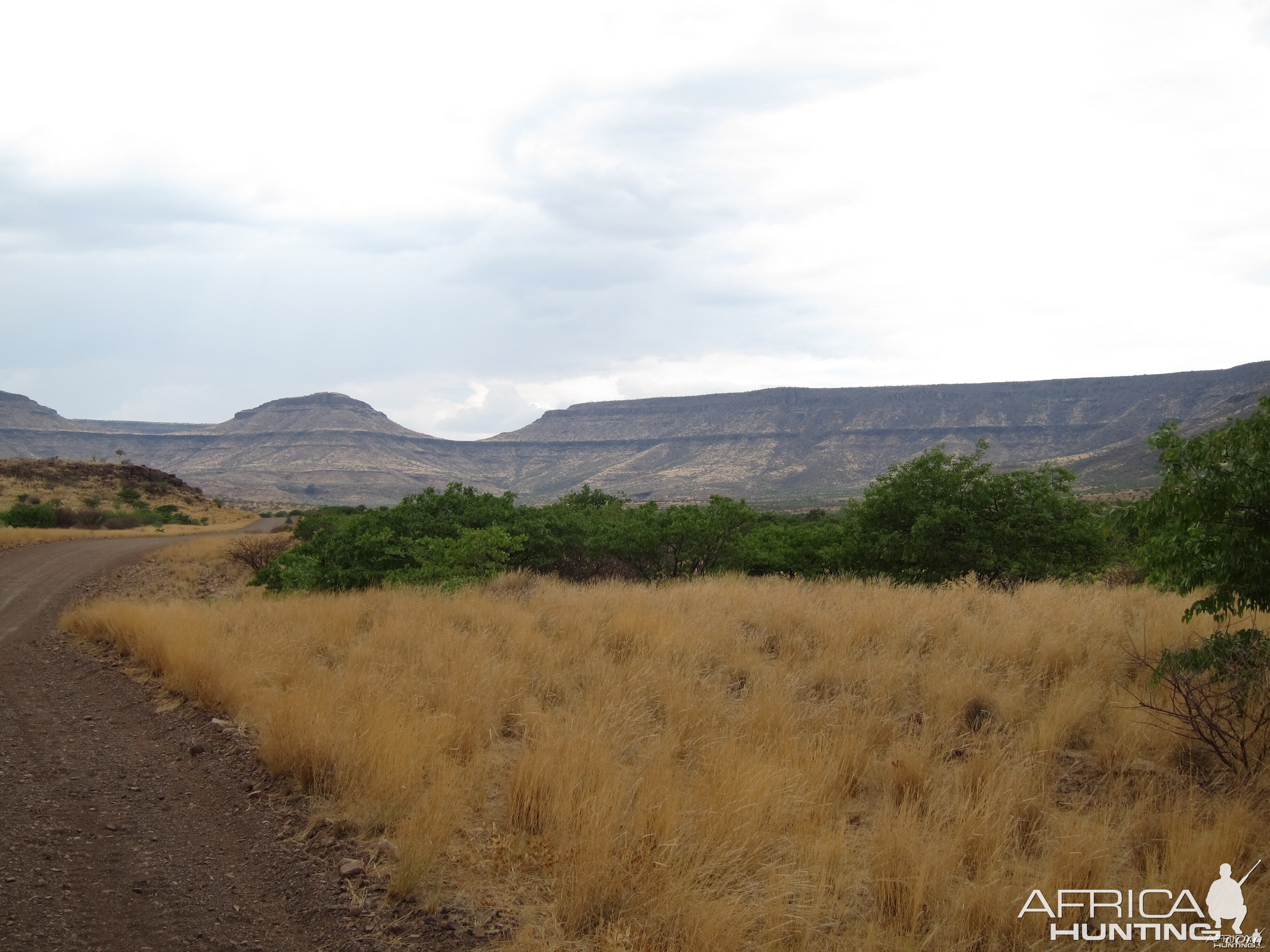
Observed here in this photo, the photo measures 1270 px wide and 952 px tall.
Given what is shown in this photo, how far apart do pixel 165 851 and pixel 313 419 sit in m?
176

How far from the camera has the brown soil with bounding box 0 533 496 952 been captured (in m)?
3.90

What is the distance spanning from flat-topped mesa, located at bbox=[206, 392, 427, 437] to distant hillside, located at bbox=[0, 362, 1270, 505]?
0.47 m

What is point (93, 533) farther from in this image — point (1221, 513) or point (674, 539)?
point (1221, 513)

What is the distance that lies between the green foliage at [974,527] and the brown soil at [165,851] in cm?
1473

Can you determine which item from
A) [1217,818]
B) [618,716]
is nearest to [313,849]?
[618,716]

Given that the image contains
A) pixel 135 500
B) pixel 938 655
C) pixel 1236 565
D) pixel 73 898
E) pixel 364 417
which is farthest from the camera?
pixel 364 417

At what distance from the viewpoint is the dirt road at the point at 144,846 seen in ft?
12.8

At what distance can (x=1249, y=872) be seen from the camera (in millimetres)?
4152

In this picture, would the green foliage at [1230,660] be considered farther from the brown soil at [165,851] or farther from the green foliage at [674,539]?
the green foliage at [674,539]

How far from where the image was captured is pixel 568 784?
5.17 m

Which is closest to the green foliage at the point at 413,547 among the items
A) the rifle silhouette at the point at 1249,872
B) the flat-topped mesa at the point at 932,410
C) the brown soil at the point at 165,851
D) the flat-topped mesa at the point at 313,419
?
the brown soil at the point at 165,851

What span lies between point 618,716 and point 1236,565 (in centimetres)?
500

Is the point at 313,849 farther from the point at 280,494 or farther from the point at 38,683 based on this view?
the point at 280,494

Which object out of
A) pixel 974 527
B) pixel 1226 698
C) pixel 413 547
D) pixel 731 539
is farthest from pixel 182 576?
pixel 1226 698
